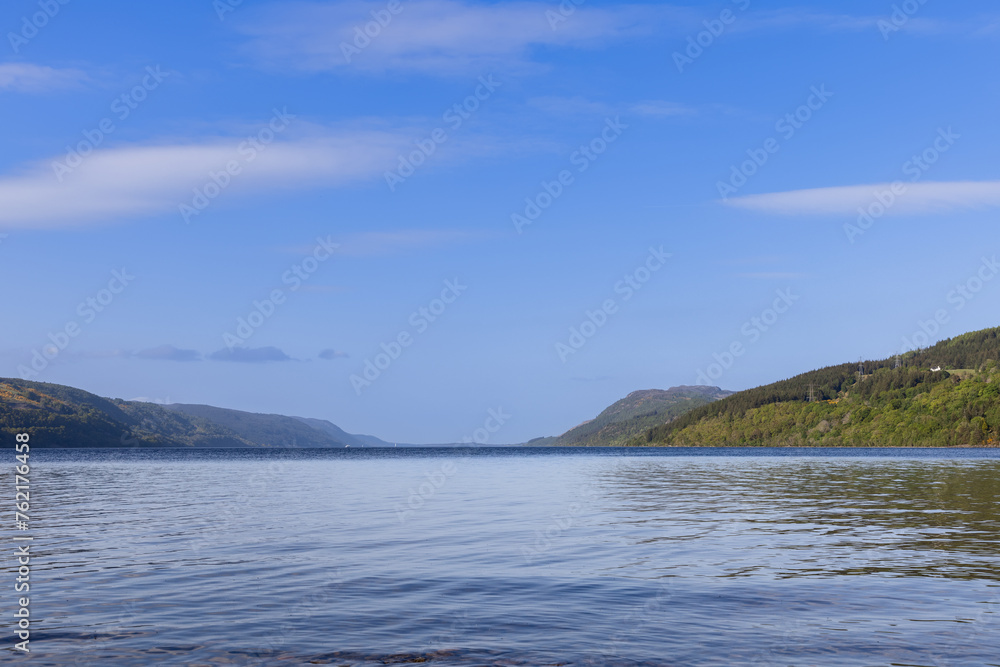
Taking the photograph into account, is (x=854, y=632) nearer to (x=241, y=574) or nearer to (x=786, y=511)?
(x=241, y=574)

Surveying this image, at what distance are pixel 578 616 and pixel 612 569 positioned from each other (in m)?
7.19

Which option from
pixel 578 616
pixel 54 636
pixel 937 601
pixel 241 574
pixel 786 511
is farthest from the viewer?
pixel 786 511

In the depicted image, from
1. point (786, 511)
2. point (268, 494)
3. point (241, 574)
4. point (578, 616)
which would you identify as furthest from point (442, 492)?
point (578, 616)

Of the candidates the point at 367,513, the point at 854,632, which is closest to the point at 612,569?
the point at 854,632

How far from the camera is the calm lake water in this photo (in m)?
16.5

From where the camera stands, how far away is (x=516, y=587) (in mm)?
23328

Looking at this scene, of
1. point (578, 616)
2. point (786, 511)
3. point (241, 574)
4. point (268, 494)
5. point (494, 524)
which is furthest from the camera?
point (268, 494)

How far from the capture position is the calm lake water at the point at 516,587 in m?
16.5

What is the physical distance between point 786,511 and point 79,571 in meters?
39.4

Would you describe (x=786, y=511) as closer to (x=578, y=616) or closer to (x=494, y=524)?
(x=494, y=524)

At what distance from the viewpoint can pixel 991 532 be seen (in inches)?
1356

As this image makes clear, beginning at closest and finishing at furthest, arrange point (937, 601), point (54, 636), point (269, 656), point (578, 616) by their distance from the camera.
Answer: point (269, 656)
point (54, 636)
point (578, 616)
point (937, 601)

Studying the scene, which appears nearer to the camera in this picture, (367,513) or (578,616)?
(578,616)

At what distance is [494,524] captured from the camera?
135ft
